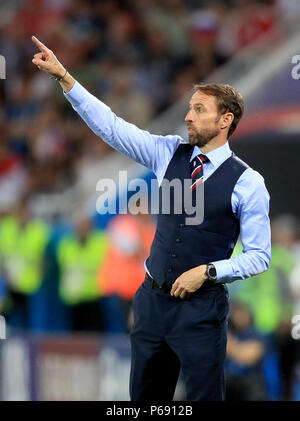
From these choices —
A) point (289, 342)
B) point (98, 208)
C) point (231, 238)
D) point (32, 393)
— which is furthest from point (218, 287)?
point (98, 208)

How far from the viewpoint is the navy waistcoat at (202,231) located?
340 cm

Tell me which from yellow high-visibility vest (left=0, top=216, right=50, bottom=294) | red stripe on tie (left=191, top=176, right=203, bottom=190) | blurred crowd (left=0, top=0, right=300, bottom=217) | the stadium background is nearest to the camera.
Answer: red stripe on tie (left=191, top=176, right=203, bottom=190)

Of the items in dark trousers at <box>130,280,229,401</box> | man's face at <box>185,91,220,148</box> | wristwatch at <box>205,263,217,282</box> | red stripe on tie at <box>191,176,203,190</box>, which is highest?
man's face at <box>185,91,220,148</box>

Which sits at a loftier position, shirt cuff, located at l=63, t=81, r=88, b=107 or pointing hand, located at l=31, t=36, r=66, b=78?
pointing hand, located at l=31, t=36, r=66, b=78

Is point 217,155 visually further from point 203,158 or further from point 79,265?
point 79,265

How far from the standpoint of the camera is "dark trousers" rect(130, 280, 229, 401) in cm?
340

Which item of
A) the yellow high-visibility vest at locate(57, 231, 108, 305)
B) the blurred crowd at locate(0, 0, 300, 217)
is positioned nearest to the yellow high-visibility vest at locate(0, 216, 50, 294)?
the yellow high-visibility vest at locate(57, 231, 108, 305)

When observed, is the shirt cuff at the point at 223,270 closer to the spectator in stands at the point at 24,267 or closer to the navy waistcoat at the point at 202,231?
the navy waistcoat at the point at 202,231

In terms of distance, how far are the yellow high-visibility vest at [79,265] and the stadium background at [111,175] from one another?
0.01 m

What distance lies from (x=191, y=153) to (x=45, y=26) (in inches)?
260

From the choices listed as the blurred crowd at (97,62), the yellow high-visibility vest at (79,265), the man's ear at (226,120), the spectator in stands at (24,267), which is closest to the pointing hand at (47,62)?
the man's ear at (226,120)

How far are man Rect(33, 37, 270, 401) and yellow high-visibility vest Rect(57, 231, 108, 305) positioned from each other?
12.3ft

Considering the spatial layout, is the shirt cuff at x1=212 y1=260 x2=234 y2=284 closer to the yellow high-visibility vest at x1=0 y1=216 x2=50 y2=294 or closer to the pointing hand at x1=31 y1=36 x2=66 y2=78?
the pointing hand at x1=31 y1=36 x2=66 y2=78

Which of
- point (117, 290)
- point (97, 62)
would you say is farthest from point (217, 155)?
point (97, 62)
